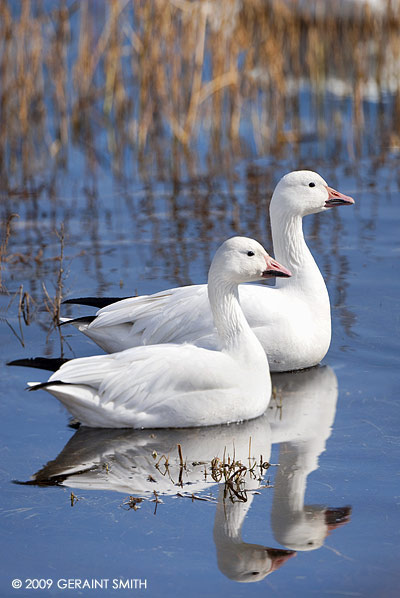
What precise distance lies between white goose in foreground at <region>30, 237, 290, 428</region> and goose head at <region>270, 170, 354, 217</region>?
1.04m

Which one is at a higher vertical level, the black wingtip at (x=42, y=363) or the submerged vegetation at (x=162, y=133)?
the submerged vegetation at (x=162, y=133)

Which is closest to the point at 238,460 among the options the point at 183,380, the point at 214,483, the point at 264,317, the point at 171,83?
the point at 214,483

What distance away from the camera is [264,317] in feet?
19.1

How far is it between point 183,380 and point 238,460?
60 cm

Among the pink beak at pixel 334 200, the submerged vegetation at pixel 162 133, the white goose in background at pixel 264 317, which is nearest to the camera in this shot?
the white goose in background at pixel 264 317

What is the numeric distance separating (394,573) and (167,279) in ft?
13.3

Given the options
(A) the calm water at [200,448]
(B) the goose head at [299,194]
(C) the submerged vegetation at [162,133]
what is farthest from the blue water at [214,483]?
(B) the goose head at [299,194]

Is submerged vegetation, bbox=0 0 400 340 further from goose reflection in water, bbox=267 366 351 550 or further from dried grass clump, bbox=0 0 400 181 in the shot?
goose reflection in water, bbox=267 366 351 550

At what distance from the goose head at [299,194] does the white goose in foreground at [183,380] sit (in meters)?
1.04

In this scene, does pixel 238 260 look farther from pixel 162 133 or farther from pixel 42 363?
pixel 162 133

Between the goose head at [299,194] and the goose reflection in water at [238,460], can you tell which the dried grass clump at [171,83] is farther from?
the goose reflection in water at [238,460]

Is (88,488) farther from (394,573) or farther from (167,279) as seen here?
(167,279)

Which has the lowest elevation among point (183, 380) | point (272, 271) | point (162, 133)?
point (183, 380)

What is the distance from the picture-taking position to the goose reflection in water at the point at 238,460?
401 centimetres
